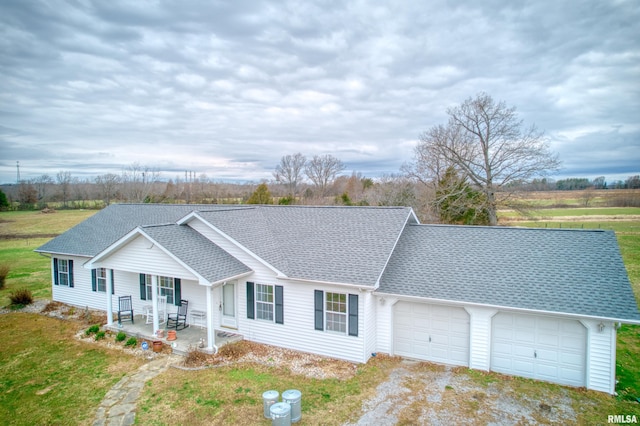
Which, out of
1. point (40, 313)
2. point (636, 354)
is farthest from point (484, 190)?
point (40, 313)

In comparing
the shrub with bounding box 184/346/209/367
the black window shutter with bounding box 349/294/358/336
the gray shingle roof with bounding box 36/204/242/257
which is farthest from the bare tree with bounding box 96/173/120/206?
the black window shutter with bounding box 349/294/358/336

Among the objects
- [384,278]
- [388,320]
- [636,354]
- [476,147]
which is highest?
[476,147]

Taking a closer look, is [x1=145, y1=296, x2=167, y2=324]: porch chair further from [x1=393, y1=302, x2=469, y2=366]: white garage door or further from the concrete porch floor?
[x1=393, y1=302, x2=469, y2=366]: white garage door

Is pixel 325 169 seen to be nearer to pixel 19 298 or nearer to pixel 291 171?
pixel 291 171

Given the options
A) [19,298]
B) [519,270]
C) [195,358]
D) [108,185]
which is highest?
[108,185]

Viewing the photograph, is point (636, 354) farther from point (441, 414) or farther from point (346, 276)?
point (346, 276)

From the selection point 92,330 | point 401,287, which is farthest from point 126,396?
point 401,287
